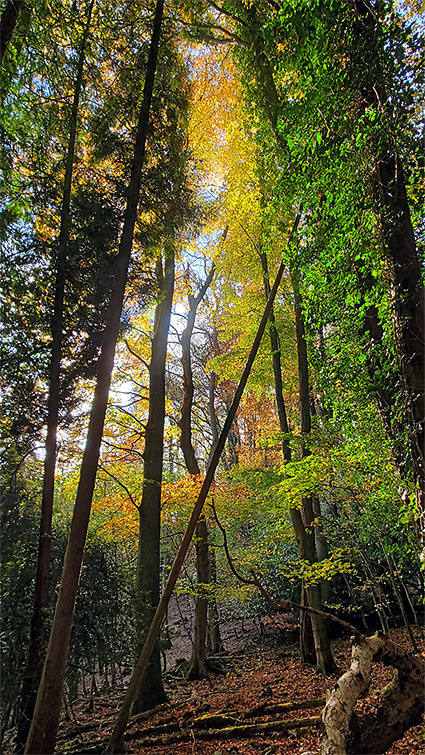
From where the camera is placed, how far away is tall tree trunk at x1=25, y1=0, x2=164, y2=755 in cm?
280

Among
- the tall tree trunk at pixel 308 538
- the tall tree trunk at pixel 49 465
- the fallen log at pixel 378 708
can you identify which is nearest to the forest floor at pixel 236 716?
the fallen log at pixel 378 708

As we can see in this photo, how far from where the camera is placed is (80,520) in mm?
3305

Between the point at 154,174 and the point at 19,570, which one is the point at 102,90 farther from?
the point at 19,570

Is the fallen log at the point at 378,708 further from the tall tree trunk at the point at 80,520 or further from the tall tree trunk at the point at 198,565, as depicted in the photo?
the tall tree trunk at the point at 198,565

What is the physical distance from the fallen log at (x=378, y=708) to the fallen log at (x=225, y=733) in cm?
167

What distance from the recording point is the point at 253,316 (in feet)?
28.2

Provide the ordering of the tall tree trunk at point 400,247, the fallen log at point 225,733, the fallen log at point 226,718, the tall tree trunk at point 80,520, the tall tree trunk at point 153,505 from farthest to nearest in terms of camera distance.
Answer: the tall tree trunk at point 153,505 < the fallen log at point 226,718 < the fallen log at point 225,733 < the tall tree trunk at point 80,520 < the tall tree trunk at point 400,247

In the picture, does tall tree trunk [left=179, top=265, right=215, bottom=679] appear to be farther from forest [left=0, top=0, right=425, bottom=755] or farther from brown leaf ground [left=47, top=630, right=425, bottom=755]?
brown leaf ground [left=47, top=630, right=425, bottom=755]

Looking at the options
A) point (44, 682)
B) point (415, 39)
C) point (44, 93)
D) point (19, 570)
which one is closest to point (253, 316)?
point (44, 93)

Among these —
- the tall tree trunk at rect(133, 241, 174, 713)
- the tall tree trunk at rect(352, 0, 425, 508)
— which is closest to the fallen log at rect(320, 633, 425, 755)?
the tall tree trunk at rect(352, 0, 425, 508)

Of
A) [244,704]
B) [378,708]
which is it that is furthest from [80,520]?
[244,704]

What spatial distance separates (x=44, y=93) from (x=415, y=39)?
4342 millimetres

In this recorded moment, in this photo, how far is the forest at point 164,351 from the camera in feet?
9.30

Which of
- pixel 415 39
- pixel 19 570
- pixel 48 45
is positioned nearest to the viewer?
pixel 415 39
